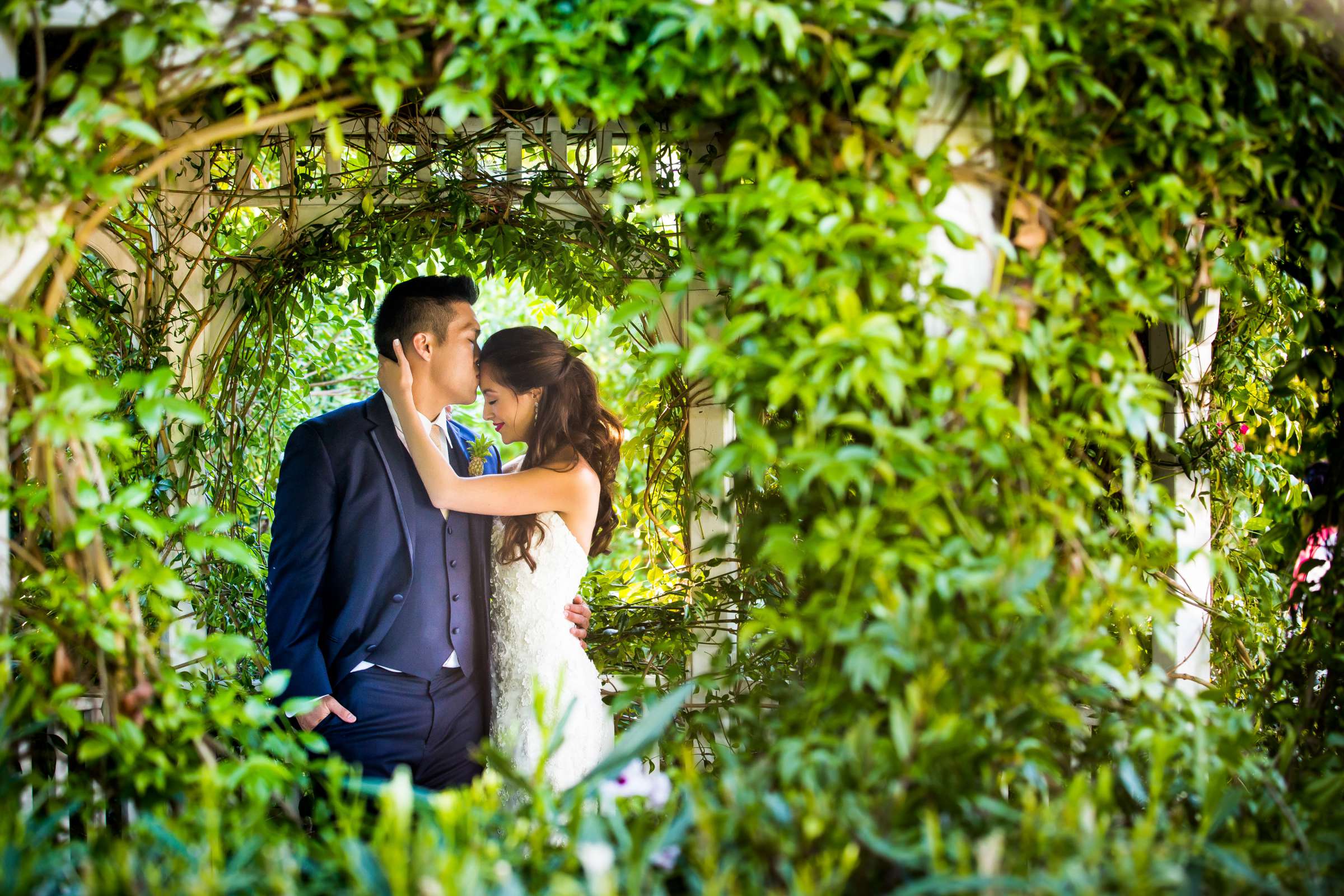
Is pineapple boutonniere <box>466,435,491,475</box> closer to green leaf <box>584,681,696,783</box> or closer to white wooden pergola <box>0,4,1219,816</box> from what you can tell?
white wooden pergola <box>0,4,1219,816</box>

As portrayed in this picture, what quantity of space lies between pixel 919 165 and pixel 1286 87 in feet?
2.38

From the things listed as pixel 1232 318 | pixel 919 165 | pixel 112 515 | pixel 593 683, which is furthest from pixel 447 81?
pixel 1232 318

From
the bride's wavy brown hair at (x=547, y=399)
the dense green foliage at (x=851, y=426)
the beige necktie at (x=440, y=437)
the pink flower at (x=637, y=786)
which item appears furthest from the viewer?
the beige necktie at (x=440, y=437)

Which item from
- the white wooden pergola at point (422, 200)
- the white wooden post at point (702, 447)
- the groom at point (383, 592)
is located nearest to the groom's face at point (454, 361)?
the groom at point (383, 592)

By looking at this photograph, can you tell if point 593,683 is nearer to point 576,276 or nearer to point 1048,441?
point 576,276

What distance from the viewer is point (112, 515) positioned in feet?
5.17

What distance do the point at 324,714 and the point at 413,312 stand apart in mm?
1205

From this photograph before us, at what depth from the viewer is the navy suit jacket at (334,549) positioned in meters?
2.72

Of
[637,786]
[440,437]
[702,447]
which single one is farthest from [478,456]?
[637,786]

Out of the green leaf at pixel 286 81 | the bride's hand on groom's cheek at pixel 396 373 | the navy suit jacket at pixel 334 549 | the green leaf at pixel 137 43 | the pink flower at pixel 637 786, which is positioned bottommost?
the pink flower at pixel 637 786

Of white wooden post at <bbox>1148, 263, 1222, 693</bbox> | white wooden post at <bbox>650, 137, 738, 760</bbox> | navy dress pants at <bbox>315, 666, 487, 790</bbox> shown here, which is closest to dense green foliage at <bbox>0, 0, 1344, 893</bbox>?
white wooden post at <bbox>1148, 263, 1222, 693</bbox>

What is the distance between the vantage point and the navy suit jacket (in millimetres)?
2719

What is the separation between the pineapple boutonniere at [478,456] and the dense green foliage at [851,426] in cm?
128

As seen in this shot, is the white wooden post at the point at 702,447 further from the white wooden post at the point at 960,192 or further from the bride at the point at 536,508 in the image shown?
the white wooden post at the point at 960,192
